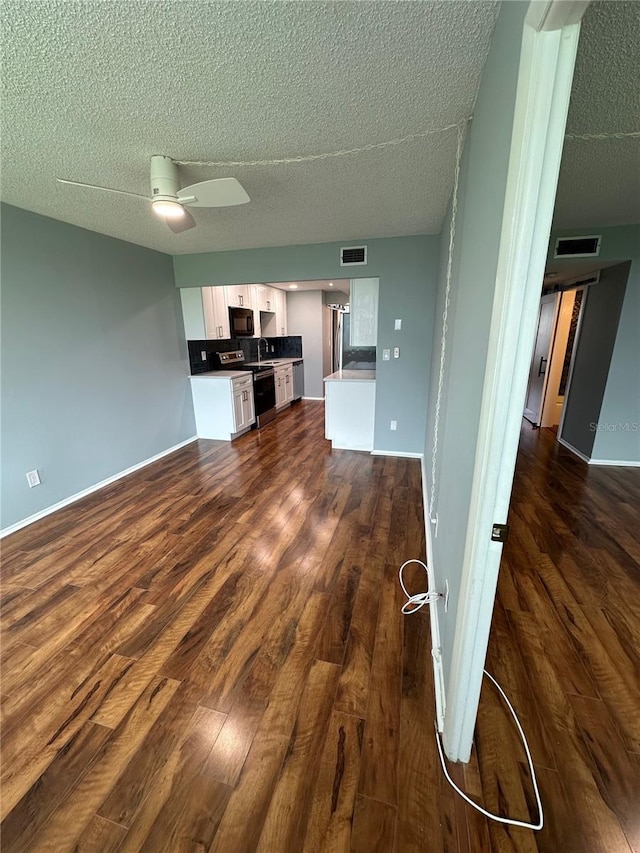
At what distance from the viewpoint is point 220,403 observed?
14.6ft

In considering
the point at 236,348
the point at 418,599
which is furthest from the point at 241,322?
the point at 418,599

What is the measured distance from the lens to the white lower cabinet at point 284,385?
5909 millimetres

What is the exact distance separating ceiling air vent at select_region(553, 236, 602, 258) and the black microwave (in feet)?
12.8

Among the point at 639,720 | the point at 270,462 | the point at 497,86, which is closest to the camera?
the point at 497,86

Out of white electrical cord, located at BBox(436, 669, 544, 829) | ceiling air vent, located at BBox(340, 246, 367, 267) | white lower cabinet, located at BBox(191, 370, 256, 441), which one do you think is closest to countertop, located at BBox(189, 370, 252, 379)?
white lower cabinet, located at BBox(191, 370, 256, 441)

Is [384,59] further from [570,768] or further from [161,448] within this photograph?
[161,448]

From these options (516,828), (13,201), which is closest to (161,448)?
(13,201)

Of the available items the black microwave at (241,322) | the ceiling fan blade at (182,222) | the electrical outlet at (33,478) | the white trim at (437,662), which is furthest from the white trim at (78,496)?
the white trim at (437,662)

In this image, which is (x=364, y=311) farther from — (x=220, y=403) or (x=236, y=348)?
(x=236, y=348)

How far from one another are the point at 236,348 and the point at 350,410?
2536 millimetres

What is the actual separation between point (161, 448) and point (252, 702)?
10.8 ft

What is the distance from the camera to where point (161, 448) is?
404 centimetres

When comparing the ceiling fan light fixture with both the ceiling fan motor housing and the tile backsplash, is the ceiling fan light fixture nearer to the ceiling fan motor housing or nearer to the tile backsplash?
the ceiling fan motor housing

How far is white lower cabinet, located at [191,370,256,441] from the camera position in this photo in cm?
440
